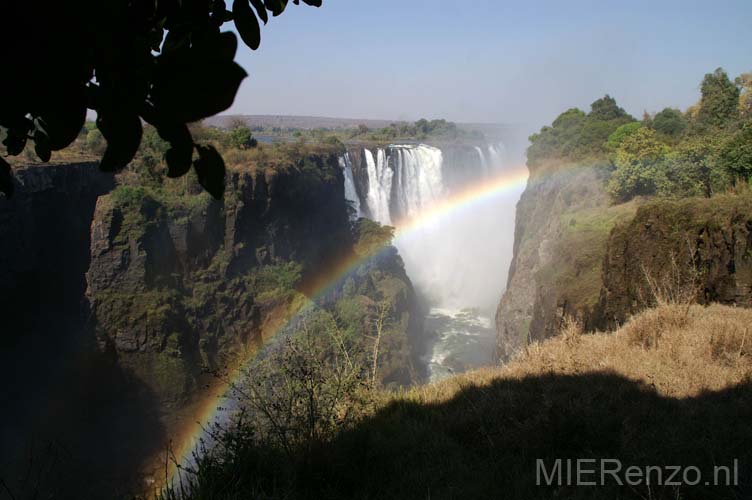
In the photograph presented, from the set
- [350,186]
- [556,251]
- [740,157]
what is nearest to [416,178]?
[350,186]

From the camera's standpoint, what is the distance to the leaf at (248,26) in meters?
1.21

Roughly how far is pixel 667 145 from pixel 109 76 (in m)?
24.5

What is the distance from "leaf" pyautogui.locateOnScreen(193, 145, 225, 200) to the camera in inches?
39.0

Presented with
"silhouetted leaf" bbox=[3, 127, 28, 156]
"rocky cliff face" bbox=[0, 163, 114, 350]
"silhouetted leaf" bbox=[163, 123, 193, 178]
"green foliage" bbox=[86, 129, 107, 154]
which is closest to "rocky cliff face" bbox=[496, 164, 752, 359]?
"silhouetted leaf" bbox=[163, 123, 193, 178]

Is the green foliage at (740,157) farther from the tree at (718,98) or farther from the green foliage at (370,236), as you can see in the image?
the green foliage at (370,236)

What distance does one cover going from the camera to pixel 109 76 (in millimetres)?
860

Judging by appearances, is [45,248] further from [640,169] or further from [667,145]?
[667,145]

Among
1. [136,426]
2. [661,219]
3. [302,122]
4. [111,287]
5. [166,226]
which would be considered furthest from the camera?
[302,122]

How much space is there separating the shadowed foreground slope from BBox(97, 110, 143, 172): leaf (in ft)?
6.86

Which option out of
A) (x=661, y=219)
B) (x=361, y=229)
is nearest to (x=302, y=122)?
(x=361, y=229)

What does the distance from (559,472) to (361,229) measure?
33.5 metres

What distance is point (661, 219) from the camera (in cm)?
826

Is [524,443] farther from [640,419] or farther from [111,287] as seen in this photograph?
[111,287]

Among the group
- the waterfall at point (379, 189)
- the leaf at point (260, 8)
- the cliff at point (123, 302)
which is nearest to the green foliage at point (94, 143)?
the cliff at point (123, 302)
